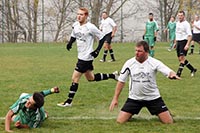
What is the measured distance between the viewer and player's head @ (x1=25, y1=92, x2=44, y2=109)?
23.4 feet

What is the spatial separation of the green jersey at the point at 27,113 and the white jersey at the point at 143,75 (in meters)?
1.42

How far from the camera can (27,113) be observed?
25.0 ft

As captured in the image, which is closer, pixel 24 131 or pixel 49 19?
pixel 24 131

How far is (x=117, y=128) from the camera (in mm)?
7762

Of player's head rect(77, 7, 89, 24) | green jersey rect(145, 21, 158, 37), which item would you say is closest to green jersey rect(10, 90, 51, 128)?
player's head rect(77, 7, 89, 24)

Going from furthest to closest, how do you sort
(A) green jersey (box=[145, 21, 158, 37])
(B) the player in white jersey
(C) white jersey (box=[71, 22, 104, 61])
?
(A) green jersey (box=[145, 21, 158, 37]) < (C) white jersey (box=[71, 22, 104, 61]) < (B) the player in white jersey

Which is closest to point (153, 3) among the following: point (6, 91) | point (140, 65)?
point (6, 91)

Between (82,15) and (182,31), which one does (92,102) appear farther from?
(182,31)

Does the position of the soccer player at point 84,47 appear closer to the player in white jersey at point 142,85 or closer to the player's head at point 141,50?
the player in white jersey at point 142,85

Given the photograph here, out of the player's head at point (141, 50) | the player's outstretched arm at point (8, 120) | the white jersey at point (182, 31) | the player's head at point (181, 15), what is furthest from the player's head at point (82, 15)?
the white jersey at point (182, 31)

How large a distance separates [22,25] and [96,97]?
104ft

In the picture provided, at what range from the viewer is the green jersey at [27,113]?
7457 millimetres

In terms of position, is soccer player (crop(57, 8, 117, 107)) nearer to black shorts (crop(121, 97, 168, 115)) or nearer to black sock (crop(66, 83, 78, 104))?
black sock (crop(66, 83, 78, 104))

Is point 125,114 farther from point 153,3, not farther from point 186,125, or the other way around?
point 153,3
